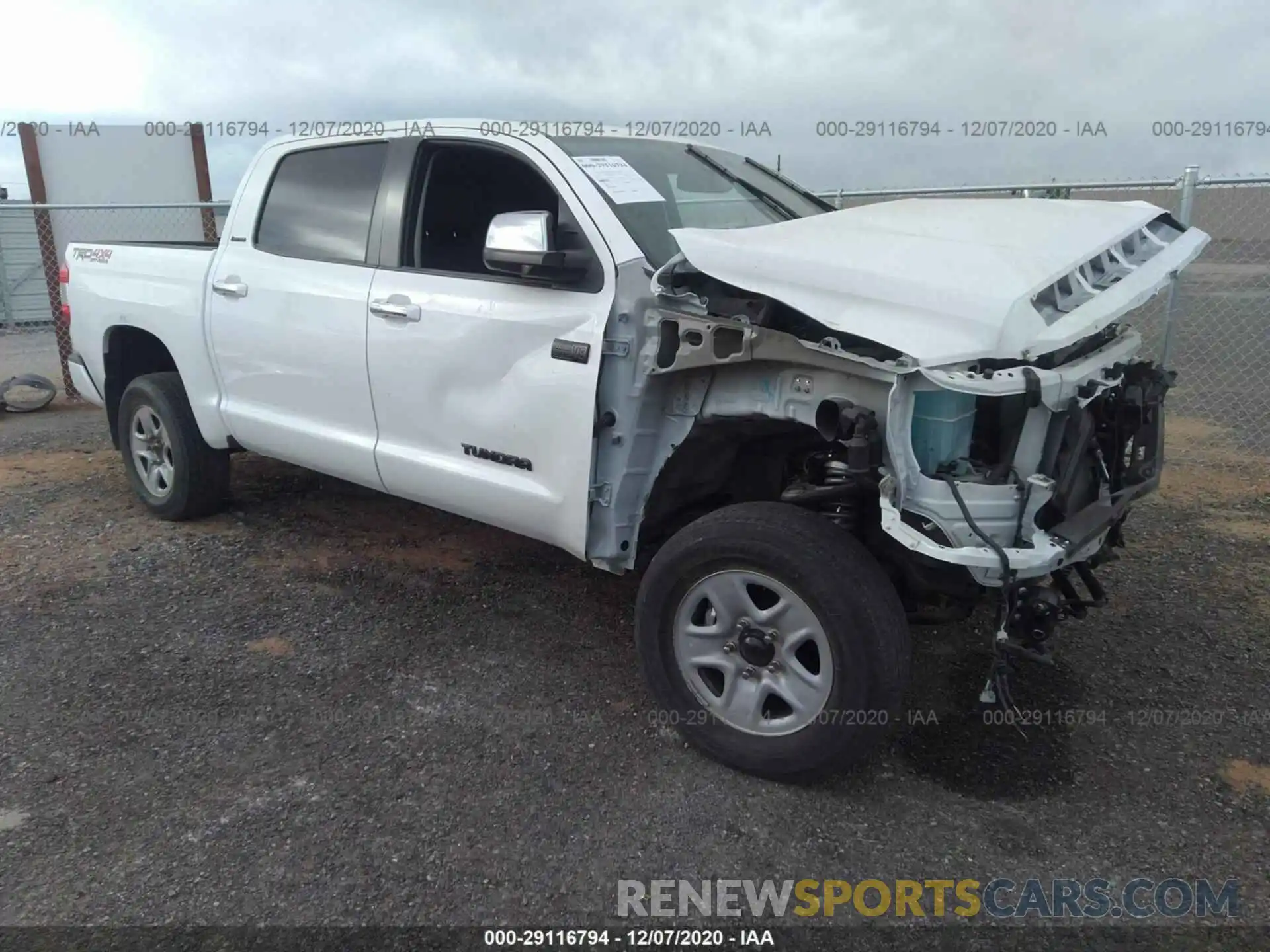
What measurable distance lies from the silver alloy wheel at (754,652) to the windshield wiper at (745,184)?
1955 millimetres

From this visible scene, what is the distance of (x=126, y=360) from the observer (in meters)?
5.42

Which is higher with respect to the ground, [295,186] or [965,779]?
[295,186]

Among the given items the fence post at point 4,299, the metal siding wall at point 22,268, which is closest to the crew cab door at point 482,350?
the fence post at point 4,299

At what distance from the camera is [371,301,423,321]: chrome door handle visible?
3684 millimetres

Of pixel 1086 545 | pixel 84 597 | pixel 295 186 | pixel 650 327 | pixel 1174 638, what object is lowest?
A: pixel 84 597

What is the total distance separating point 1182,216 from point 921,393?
3.88 m

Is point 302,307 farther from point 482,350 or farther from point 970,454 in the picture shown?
point 970,454

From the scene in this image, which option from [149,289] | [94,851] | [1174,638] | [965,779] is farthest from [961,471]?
[149,289]

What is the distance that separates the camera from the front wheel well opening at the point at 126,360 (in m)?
5.29

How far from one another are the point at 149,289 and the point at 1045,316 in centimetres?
436

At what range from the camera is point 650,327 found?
10.2ft

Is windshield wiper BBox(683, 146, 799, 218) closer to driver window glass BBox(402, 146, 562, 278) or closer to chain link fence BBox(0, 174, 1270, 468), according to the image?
driver window glass BBox(402, 146, 562, 278)

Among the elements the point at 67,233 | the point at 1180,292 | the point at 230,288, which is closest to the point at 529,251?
the point at 230,288

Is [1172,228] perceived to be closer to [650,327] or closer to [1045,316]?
[1045,316]
